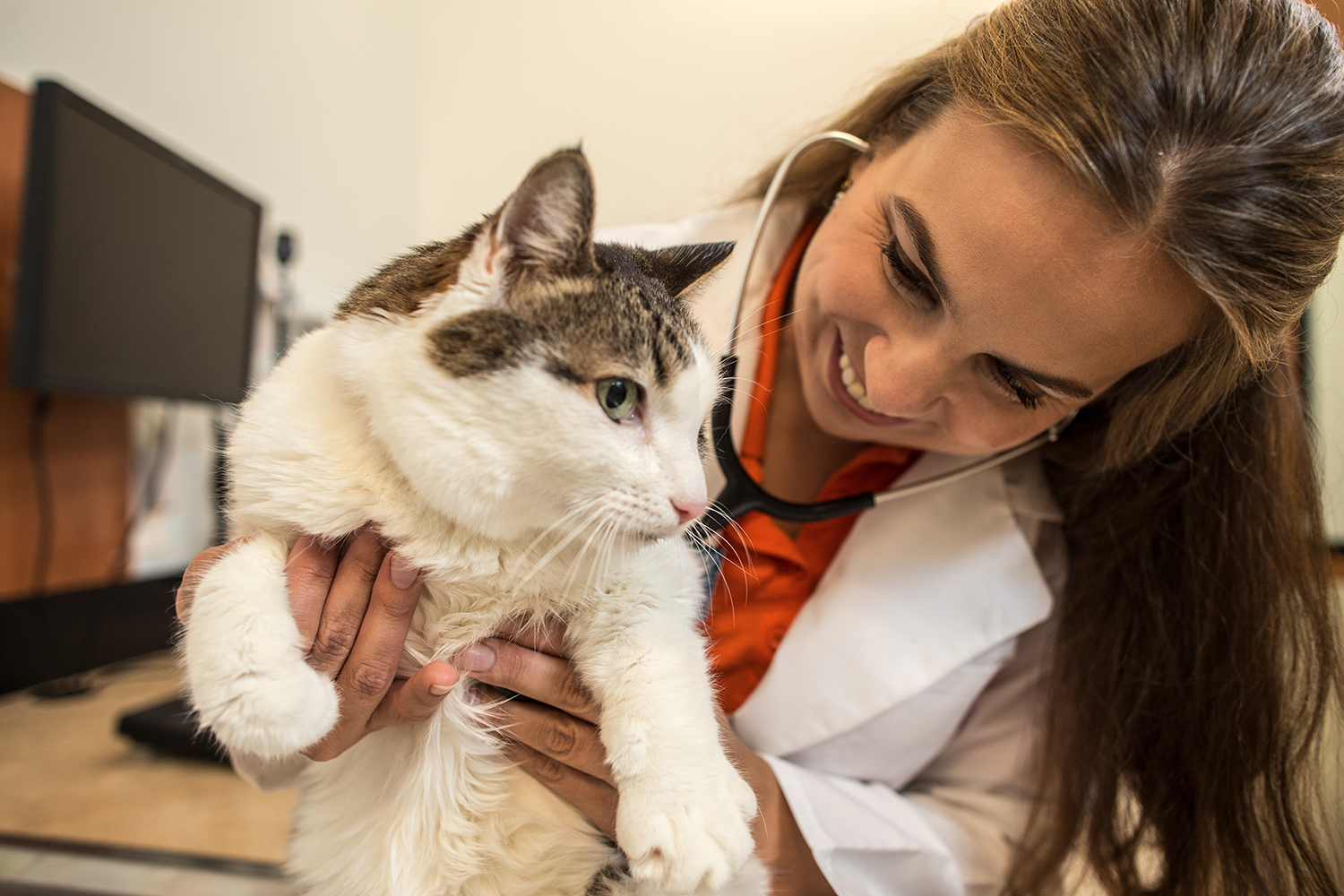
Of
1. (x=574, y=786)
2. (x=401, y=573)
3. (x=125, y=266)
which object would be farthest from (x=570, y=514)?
(x=125, y=266)

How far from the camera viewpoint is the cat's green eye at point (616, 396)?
602 millimetres

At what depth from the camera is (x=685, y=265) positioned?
2.53 feet

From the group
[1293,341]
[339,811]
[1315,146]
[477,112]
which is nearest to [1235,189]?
[1315,146]

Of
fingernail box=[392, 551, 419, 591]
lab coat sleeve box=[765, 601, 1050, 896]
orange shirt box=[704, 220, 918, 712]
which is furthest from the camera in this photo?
orange shirt box=[704, 220, 918, 712]

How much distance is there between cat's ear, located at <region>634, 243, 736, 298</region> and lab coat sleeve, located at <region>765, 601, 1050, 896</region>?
2.04 feet

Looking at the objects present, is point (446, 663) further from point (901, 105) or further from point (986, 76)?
point (901, 105)

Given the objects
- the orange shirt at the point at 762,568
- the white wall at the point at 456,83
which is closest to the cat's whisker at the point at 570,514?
the orange shirt at the point at 762,568

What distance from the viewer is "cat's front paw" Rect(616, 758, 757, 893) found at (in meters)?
0.53

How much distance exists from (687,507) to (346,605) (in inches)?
13.0

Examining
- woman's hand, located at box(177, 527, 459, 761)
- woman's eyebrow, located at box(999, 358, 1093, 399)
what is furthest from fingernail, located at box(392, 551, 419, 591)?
woman's eyebrow, located at box(999, 358, 1093, 399)

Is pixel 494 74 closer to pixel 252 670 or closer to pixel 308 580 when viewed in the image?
pixel 308 580

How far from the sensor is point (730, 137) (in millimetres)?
1322

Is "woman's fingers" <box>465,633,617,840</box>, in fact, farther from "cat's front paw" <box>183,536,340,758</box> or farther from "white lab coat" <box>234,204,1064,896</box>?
"white lab coat" <box>234,204,1064,896</box>

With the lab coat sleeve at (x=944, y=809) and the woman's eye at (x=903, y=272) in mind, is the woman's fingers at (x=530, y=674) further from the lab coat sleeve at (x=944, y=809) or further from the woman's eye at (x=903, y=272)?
the woman's eye at (x=903, y=272)
